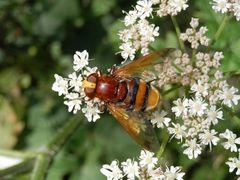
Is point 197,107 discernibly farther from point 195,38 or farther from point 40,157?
point 40,157

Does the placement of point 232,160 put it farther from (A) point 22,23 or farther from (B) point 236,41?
(A) point 22,23

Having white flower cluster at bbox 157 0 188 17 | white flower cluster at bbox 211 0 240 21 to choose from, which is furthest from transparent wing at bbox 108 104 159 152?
white flower cluster at bbox 211 0 240 21

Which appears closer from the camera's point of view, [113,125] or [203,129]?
[203,129]

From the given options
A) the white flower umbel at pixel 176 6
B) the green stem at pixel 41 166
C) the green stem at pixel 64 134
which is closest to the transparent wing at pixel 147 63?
the white flower umbel at pixel 176 6

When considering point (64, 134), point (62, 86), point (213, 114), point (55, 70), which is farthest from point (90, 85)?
point (55, 70)

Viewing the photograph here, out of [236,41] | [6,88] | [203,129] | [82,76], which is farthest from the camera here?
[6,88]

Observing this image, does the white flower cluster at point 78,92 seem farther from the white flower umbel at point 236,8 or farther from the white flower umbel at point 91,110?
the white flower umbel at point 236,8

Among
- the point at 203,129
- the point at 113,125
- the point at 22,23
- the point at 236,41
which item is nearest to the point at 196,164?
the point at 113,125
